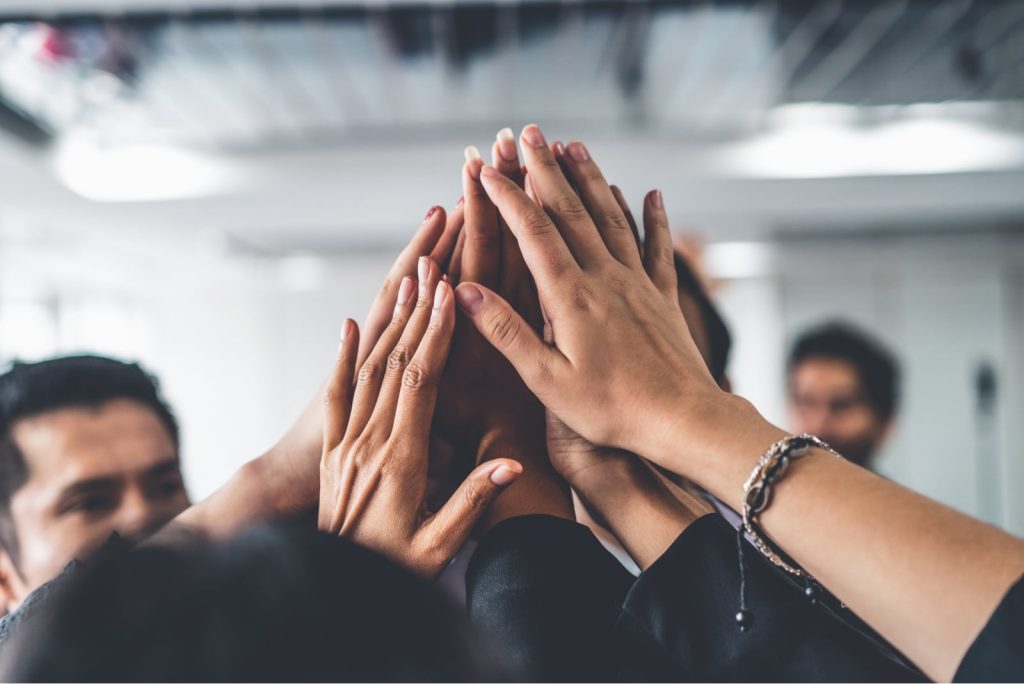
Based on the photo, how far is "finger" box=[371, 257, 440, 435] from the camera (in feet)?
1.98

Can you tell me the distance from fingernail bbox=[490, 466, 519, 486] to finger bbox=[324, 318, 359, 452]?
0.15 metres

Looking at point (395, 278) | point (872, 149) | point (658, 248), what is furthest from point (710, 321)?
point (872, 149)

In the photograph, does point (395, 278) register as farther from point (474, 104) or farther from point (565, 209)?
point (474, 104)

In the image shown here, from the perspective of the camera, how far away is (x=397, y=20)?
141 cm

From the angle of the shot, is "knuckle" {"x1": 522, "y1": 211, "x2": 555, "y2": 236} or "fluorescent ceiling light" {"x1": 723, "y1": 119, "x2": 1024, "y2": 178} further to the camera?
"fluorescent ceiling light" {"x1": 723, "y1": 119, "x2": 1024, "y2": 178}

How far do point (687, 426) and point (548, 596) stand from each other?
150 mm

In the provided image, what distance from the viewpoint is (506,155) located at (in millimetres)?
650

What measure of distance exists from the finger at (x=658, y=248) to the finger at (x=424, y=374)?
186mm

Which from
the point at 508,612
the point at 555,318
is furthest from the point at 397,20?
the point at 508,612

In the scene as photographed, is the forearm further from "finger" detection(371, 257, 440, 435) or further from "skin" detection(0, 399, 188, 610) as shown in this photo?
"skin" detection(0, 399, 188, 610)

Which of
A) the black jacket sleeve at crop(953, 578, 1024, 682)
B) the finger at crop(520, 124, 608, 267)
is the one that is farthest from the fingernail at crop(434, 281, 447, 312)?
the black jacket sleeve at crop(953, 578, 1024, 682)

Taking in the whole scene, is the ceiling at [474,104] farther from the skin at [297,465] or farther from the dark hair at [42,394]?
the skin at [297,465]

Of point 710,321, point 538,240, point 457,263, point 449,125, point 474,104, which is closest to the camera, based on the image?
point 538,240

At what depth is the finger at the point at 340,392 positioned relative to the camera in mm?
632
